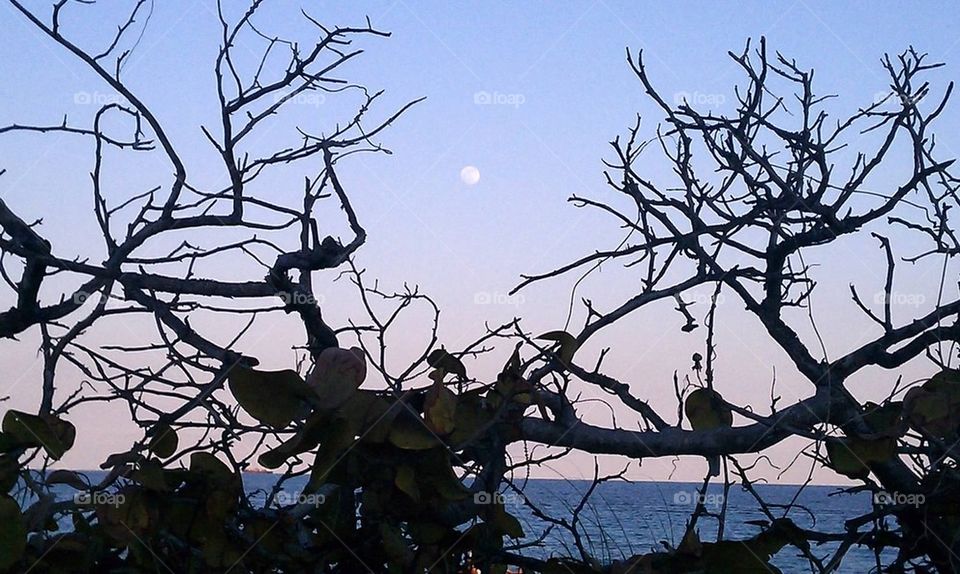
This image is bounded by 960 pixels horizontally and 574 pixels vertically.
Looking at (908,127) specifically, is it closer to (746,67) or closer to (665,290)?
(746,67)

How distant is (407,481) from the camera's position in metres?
1.51

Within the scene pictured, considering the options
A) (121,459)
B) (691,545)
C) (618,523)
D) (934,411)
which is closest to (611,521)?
(618,523)

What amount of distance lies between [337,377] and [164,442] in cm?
35

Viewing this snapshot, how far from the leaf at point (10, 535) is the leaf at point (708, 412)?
1.11 m

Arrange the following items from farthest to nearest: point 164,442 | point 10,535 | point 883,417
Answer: point 883,417, point 164,442, point 10,535

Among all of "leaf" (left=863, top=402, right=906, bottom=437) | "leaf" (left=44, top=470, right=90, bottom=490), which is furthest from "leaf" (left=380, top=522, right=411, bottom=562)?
"leaf" (left=863, top=402, right=906, bottom=437)

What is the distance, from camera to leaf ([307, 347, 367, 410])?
1.47 meters

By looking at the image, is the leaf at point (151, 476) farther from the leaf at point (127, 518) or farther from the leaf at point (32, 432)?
the leaf at point (32, 432)

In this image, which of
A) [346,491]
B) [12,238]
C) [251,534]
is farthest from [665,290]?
[12,238]

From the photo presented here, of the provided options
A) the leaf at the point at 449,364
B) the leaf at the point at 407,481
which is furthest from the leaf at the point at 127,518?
the leaf at the point at 449,364

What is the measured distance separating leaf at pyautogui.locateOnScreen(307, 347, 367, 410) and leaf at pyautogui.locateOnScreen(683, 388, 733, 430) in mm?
620

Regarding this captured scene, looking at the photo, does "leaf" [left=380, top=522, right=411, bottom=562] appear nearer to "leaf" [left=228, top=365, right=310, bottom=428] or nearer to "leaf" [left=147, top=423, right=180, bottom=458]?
"leaf" [left=228, top=365, right=310, bottom=428]

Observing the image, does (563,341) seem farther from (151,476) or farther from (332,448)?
(151,476)

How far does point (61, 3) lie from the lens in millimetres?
2543
